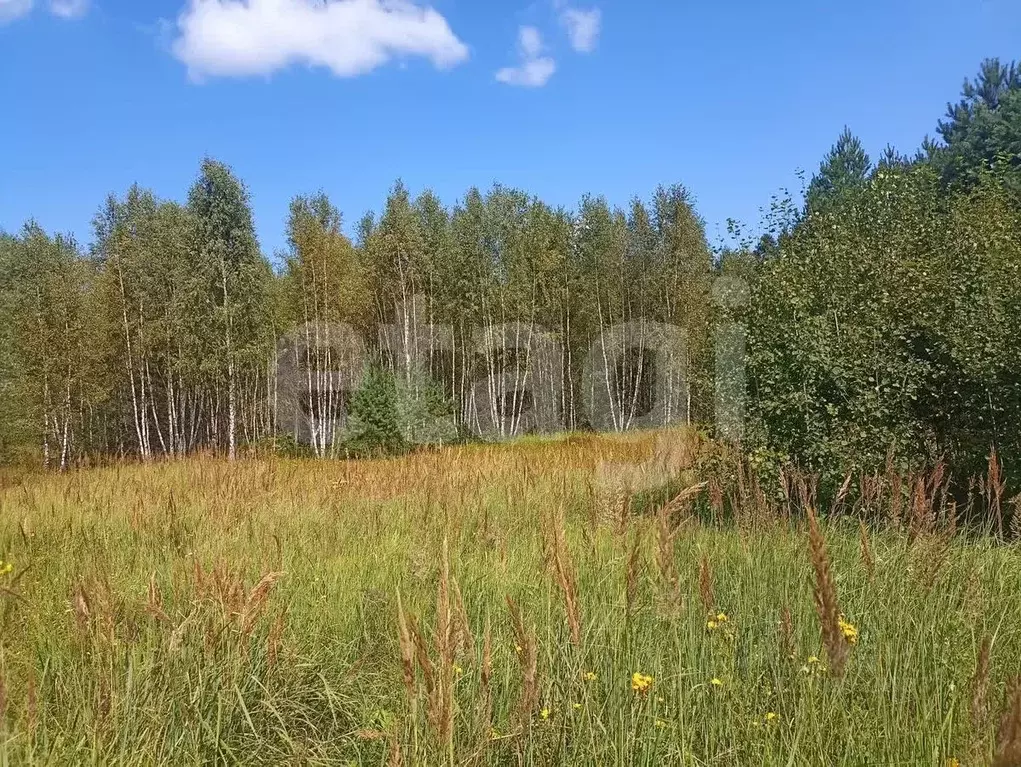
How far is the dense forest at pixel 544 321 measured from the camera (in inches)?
284

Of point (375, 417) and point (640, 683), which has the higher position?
point (375, 417)

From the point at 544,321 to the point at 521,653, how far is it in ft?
101

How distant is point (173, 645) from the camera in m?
2.10

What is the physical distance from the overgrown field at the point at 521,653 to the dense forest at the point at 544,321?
10.9 feet

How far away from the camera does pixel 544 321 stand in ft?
105

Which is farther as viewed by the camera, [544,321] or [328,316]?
[544,321]

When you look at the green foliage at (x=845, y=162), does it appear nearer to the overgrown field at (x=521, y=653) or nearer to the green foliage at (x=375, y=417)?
the green foliage at (x=375, y=417)

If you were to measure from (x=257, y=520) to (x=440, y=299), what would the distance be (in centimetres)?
2584

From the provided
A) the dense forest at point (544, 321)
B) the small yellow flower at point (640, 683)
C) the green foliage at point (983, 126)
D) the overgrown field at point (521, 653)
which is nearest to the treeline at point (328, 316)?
the dense forest at point (544, 321)

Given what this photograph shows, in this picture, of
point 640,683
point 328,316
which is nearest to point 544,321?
point 328,316

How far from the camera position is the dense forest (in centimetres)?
721

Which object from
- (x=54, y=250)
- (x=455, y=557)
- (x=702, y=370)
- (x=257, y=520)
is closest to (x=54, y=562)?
(x=257, y=520)

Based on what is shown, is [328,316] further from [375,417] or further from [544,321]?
[544,321]

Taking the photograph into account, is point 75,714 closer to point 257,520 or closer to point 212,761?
point 212,761
